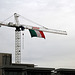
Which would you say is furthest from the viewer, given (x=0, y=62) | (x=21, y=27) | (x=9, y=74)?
(x=21, y=27)

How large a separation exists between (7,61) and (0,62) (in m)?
2.60

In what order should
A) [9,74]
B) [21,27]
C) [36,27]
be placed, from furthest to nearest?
1. [36,27]
2. [21,27]
3. [9,74]

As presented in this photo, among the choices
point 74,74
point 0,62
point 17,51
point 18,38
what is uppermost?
point 18,38

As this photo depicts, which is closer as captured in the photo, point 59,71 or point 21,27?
point 59,71

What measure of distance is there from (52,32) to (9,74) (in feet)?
395

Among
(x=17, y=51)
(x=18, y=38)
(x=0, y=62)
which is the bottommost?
(x=0, y=62)

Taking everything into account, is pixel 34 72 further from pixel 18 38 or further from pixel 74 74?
pixel 18 38

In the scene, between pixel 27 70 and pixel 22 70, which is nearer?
pixel 22 70

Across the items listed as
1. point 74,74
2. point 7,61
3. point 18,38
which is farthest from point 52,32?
point 74,74

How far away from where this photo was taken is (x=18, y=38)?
513 ft

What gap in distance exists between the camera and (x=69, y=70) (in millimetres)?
54031

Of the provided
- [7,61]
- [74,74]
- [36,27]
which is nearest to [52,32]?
[36,27]

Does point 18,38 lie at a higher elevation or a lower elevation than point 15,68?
higher

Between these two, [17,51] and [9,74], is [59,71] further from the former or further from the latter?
[17,51]
